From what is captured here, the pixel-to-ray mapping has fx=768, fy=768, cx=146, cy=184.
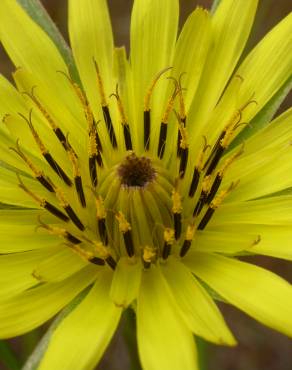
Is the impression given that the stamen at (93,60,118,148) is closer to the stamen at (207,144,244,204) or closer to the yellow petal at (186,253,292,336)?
the stamen at (207,144,244,204)

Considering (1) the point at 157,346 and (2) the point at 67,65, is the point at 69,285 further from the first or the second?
(2) the point at 67,65

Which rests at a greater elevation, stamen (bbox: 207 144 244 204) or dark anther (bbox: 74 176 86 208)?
dark anther (bbox: 74 176 86 208)

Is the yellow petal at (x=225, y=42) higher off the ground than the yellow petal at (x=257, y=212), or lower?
higher

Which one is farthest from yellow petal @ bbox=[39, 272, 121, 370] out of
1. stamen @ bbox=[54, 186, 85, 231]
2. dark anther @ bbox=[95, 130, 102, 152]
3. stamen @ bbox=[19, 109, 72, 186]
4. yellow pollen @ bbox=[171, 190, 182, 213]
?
dark anther @ bbox=[95, 130, 102, 152]

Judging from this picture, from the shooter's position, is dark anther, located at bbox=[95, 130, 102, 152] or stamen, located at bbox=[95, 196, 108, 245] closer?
stamen, located at bbox=[95, 196, 108, 245]

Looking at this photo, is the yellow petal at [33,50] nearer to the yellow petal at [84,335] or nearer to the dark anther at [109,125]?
the dark anther at [109,125]

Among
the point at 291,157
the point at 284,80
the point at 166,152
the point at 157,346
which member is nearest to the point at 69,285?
the point at 157,346

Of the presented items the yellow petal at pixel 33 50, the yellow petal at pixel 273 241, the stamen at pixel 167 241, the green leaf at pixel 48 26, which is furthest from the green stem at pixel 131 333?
the green leaf at pixel 48 26
